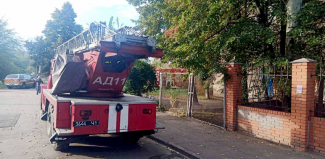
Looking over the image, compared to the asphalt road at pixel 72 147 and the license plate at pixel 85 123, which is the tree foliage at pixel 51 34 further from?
the license plate at pixel 85 123

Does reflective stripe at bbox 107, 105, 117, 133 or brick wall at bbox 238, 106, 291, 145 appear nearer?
reflective stripe at bbox 107, 105, 117, 133

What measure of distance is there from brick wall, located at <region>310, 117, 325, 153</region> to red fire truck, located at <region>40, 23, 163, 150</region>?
3.75m

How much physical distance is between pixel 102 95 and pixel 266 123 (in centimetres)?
464

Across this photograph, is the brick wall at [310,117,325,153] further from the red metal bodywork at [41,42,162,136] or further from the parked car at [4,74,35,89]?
the parked car at [4,74,35,89]

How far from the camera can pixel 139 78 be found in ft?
45.5

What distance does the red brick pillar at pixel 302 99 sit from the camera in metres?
6.23

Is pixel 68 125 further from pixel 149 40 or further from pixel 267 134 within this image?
pixel 267 134

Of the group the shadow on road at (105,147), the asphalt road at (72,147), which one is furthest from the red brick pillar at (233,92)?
the shadow on road at (105,147)

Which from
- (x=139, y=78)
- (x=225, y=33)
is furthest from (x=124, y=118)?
(x=139, y=78)

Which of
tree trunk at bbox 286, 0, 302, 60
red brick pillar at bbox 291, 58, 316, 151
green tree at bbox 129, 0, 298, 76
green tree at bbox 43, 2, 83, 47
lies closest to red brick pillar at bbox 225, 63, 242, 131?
green tree at bbox 129, 0, 298, 76

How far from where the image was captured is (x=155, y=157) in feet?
19.8

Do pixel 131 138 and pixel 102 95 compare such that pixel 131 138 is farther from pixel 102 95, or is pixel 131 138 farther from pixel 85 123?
pixel 85 123

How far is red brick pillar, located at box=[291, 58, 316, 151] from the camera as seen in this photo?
245 inches

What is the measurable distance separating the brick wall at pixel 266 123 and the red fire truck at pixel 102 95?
9.83ft
